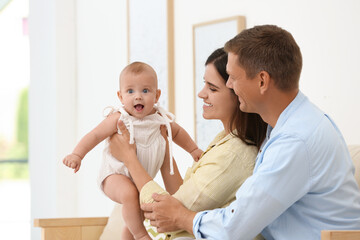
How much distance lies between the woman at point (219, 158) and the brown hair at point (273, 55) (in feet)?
0.94

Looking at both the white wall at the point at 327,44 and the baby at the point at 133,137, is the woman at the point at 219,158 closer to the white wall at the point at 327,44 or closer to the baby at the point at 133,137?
the baby at the point at 133,137

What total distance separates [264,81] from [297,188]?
1.15 feet

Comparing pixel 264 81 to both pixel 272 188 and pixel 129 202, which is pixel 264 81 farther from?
pixel 129 202

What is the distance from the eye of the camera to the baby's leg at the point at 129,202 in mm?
2430

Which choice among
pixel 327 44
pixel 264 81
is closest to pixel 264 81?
pixel 264 81

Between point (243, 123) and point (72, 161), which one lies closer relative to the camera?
point (243, 123)

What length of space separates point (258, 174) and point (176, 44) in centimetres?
238

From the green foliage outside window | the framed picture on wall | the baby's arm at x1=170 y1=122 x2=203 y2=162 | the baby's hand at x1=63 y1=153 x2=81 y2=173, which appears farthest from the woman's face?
the green foliage outside window

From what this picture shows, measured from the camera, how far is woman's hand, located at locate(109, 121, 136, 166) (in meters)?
2.45

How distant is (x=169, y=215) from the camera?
2.12m

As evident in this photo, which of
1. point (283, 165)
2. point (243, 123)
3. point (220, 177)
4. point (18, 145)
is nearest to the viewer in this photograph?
point (283, 165)

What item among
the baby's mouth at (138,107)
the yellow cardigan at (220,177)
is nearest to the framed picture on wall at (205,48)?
the baby's mouth at (138,107)

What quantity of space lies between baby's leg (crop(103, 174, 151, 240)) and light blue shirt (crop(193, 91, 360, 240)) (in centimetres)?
55

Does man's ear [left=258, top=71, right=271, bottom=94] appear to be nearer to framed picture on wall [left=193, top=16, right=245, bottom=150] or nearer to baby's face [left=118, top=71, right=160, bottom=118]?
baby's face [left=118, top=71, right=160, bottom=118]
